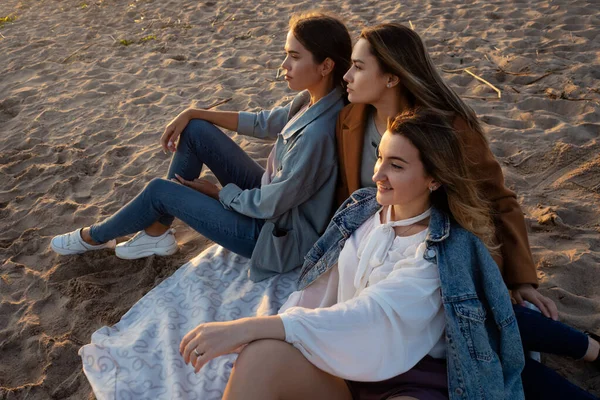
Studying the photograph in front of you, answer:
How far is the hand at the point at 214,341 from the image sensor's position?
1.95 m

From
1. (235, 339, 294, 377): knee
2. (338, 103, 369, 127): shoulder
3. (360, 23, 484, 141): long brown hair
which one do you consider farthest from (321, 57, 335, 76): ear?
(235, 339, 294, 377): knee

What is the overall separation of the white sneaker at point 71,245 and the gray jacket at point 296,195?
3.17 feet

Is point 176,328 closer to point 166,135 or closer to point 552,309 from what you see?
point 166,135

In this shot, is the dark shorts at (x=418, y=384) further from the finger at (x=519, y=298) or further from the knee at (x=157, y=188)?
the knee at (x=157, y=188)

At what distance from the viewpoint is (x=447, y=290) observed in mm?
2020

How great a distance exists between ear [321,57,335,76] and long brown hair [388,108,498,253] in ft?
2.89

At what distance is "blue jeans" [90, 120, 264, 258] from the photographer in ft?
10.2

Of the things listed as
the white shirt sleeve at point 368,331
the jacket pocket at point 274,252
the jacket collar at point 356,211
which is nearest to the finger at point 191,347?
the white shirt sleeve at point 368,331

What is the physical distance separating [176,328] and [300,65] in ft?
4.65

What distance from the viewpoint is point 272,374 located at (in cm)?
193

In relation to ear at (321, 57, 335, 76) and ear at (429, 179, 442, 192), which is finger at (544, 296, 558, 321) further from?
ear at (321, 57, 335, 76)

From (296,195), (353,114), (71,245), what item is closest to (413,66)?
(353,114)

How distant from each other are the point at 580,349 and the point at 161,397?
1.74 meters

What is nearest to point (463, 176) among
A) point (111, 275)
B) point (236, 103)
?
point (111, 275)
